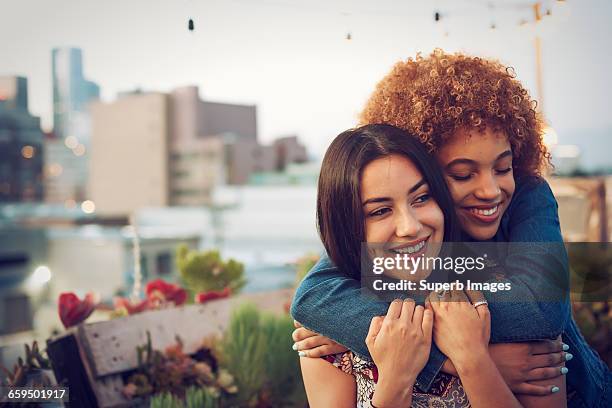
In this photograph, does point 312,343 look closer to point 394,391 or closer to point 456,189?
point 394,391

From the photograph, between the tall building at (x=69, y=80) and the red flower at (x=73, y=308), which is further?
the tall building at (x=69, y=80)

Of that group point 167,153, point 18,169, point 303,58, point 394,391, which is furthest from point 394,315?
point 167,153

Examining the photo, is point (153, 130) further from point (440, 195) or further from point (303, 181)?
point (440, 195)

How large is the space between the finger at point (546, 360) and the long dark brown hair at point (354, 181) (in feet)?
0.73

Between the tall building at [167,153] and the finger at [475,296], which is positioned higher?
the tall building at [167,153]

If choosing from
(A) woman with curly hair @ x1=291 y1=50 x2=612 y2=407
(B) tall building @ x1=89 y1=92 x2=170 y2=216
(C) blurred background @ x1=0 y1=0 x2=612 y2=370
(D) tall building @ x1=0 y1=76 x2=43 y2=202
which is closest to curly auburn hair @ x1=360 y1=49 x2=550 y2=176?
(A) woman with curly hair @ x1=291 y1=50 x2=612 y2=407

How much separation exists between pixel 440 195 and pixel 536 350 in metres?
0.28

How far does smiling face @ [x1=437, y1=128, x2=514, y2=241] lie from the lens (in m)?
0.97

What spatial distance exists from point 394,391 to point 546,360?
9.6 inches

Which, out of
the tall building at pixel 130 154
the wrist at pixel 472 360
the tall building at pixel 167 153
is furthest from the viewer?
the tall building at pixel 130 154

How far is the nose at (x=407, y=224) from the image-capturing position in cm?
92

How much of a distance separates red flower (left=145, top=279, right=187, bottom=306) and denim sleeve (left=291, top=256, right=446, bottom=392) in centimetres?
86

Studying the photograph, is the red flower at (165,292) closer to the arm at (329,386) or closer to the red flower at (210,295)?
the red flower at (210,295)

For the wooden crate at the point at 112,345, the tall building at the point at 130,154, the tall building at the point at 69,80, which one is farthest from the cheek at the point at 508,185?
the tall building at the point at 130,154
